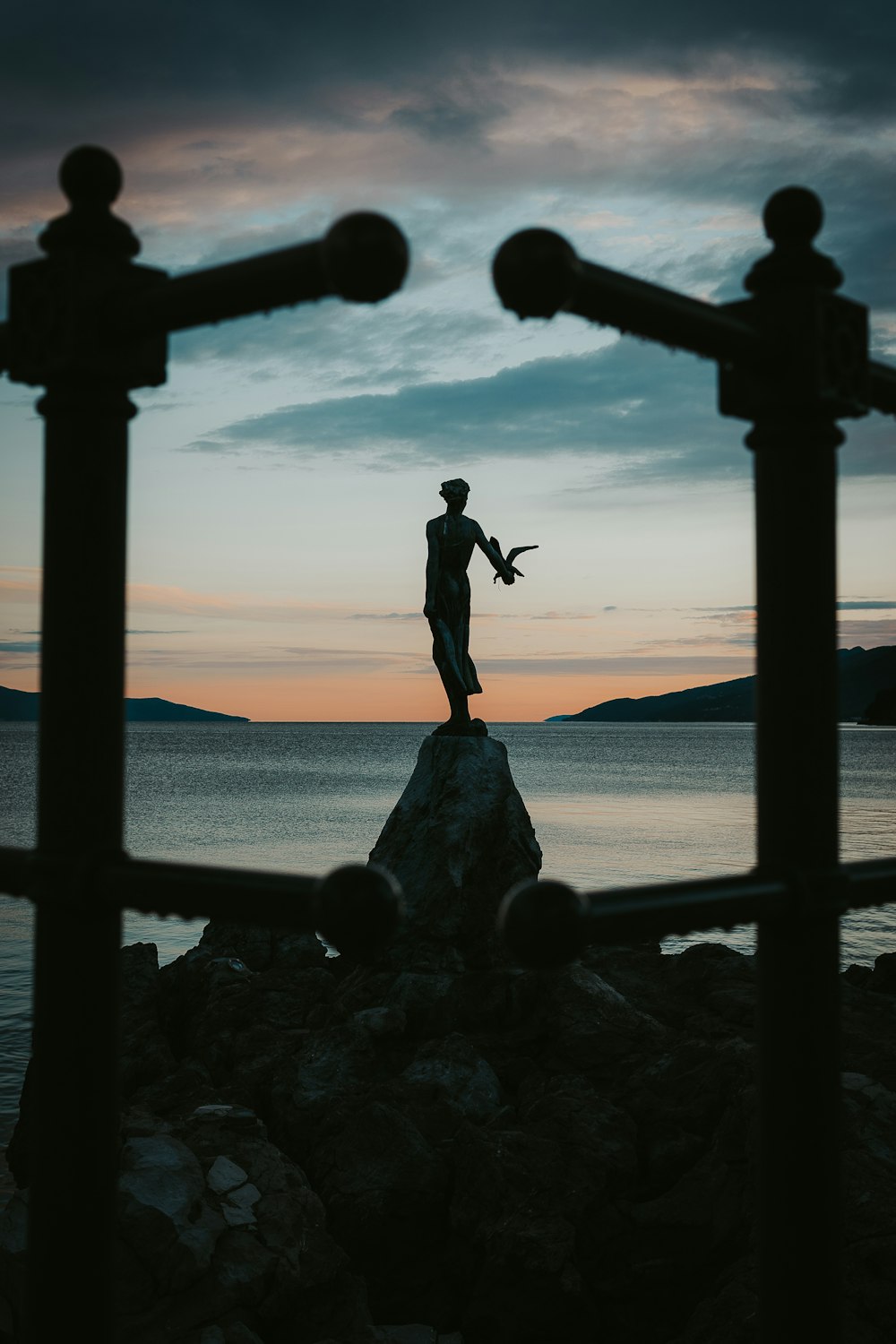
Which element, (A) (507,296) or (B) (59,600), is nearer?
(A) (507,296)

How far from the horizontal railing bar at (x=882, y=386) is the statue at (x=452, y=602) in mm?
10379

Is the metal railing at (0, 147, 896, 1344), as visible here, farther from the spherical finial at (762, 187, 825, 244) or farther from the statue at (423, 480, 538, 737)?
the statue at (423, 480, 538, 737)

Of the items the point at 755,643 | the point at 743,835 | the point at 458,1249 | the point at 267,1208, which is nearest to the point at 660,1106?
the point at 458,1249

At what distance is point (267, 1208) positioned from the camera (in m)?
6.26

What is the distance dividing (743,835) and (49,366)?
5093 cm

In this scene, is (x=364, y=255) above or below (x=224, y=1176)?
above

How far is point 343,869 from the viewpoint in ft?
4.21

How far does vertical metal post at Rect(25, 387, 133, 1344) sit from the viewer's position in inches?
61.7

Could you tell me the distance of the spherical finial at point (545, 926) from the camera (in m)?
1.25

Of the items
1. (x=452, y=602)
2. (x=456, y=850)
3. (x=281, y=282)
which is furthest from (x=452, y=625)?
(x=281, y=282)

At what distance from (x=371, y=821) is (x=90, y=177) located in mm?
57235

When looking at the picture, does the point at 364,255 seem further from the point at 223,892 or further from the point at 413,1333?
the point at 413,1333

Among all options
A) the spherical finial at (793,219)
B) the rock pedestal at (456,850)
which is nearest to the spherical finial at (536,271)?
the spherical finial at (793,219)

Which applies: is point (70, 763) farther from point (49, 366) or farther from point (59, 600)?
point (49, 366)
